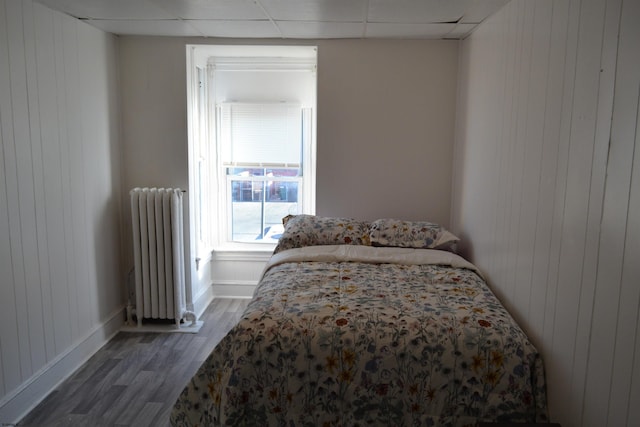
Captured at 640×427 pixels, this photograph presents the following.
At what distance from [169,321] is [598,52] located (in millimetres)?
3216

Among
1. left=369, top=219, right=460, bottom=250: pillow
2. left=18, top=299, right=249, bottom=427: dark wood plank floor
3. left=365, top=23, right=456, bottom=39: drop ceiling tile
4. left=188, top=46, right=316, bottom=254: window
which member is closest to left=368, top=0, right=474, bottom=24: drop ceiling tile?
left=365, top=23, right=456, bottom=39: drop ceiling tile

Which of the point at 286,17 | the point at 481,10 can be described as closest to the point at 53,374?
the point at 286,17

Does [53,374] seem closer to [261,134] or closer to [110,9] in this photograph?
[110,9]

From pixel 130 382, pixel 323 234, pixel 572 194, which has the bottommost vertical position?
pixel 130 382

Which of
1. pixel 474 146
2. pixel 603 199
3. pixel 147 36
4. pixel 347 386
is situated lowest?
pixel 347 386

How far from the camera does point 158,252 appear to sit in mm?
3375

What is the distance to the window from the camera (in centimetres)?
399

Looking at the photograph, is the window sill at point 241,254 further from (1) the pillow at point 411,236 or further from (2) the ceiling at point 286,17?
(2) the ceiling at point 286,17

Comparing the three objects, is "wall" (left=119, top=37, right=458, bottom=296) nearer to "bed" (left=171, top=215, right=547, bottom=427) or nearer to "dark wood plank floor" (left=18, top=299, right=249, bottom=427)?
"dark wood plank floor" (left=18, top=299, right=249, bottom=427)

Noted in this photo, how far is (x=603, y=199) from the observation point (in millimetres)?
1490

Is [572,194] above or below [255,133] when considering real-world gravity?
below

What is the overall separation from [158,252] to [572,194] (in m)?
2.72

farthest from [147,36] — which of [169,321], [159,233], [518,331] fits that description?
[518,331]

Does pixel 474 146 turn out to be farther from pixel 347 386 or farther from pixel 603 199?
pixel 347 386
